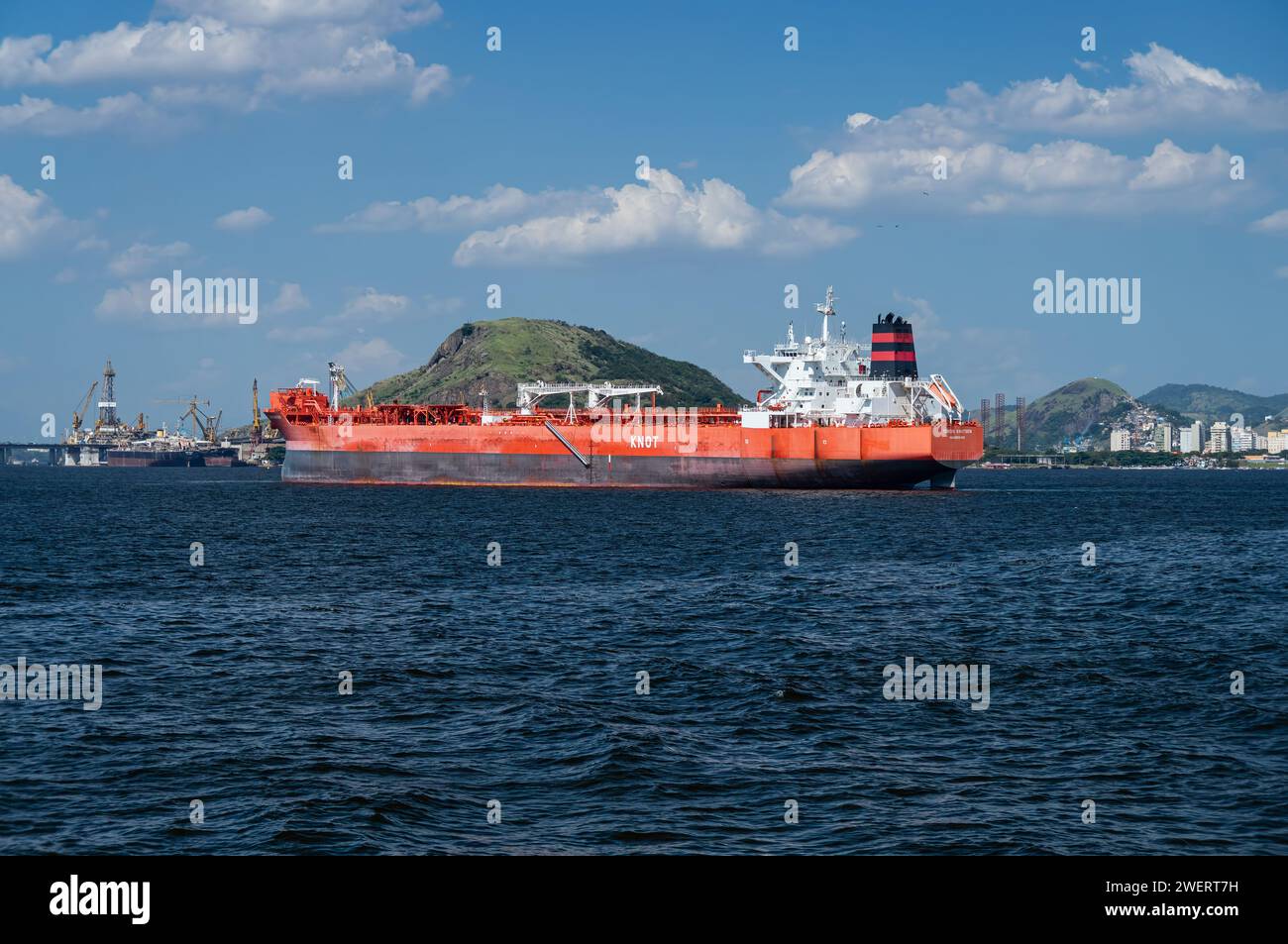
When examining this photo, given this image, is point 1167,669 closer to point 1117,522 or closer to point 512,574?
point 512,574

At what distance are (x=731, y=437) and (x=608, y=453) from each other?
406 inches

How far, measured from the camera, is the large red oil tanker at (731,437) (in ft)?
269

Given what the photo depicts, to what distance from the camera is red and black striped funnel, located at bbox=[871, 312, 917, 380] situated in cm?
9188

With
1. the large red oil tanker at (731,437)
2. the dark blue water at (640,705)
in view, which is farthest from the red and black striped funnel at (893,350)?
the dark blue water at (640,705)

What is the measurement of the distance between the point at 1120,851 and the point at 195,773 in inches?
493

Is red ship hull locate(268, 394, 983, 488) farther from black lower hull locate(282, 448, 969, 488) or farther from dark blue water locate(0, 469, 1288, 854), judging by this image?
dark blue water locate(0, 469, 1288, 854)

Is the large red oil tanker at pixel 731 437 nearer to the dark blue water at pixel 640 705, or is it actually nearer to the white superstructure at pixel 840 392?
the white superstructure at pixel 840 392

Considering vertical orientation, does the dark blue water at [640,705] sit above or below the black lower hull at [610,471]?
below

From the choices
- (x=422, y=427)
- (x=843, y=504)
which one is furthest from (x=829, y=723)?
(x=422, y=427)

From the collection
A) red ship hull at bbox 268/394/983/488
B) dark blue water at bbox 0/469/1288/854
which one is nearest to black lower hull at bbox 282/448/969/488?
red ship hull at bbox 268/394/983/488

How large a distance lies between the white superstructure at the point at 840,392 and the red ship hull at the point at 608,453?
404 centimetres

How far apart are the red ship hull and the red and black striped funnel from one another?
30.7ft

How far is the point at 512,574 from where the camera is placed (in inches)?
1582
